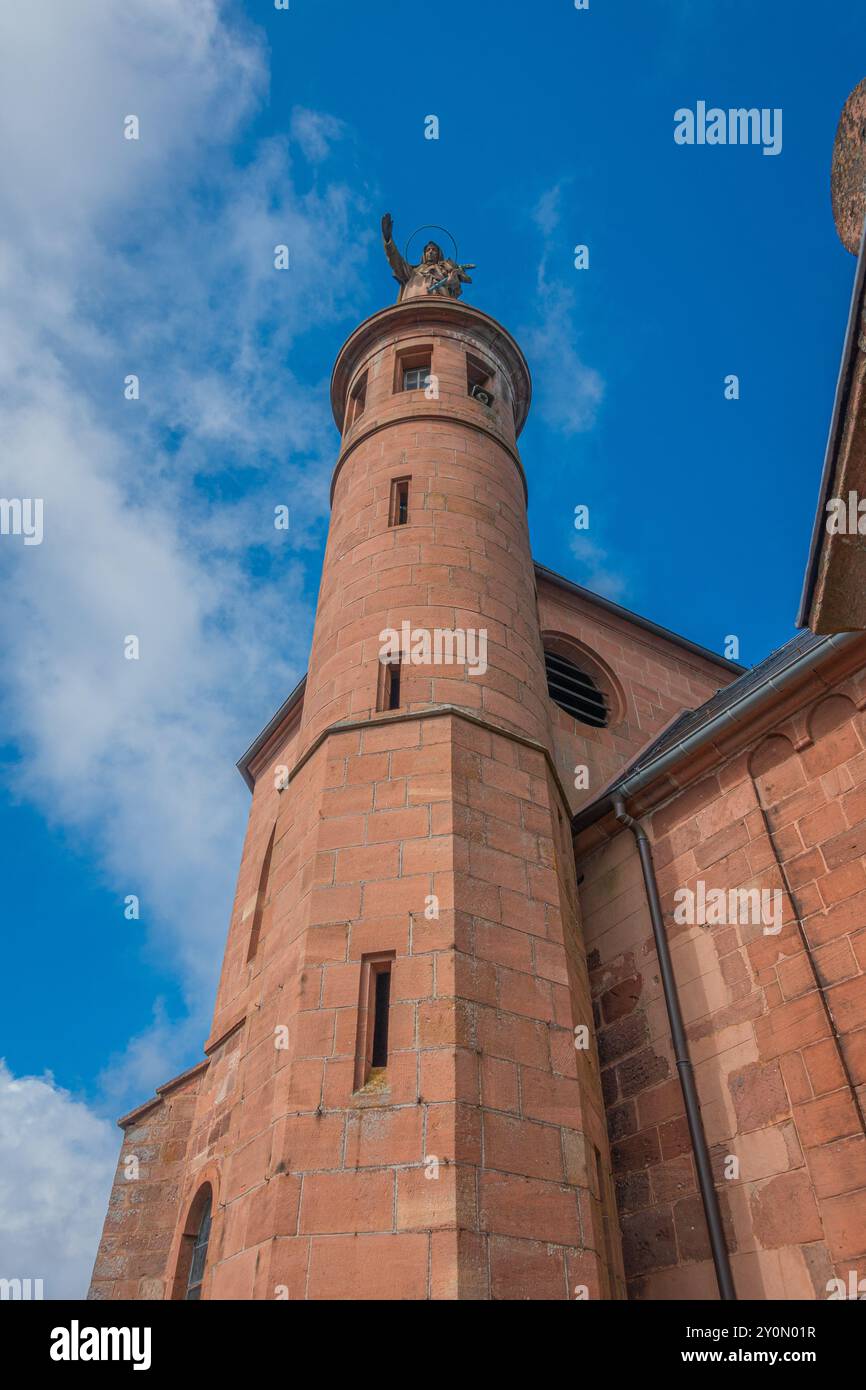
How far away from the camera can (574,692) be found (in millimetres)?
14062

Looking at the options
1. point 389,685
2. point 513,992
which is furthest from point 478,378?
point 513,992

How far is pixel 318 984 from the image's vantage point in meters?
6.46

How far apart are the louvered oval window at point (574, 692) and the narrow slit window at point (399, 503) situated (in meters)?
3.61

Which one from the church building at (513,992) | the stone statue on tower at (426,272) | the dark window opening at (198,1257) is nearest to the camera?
the church building at (513,992)

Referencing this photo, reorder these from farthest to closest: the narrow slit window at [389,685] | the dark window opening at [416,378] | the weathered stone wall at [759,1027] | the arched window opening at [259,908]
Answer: the dark window opening at [416,378] → the arched window opening at [259,908] → the narrow slit window at [389,685] → the weathered stone wall at [759,1027]

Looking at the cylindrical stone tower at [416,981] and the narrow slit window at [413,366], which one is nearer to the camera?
the cylindrical stone tower at [416,981]

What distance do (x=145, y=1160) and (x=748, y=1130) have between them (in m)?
8.63

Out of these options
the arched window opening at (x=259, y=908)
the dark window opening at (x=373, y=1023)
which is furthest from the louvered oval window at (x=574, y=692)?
the dark window opening at (x=373, y=1023)

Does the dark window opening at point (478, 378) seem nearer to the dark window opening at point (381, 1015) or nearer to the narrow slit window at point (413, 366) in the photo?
the narrow slit window at point (413, 366)

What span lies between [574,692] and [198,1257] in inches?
337

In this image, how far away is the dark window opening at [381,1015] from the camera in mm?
6184

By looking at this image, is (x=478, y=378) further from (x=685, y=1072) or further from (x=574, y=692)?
(x=685, y=1072)
